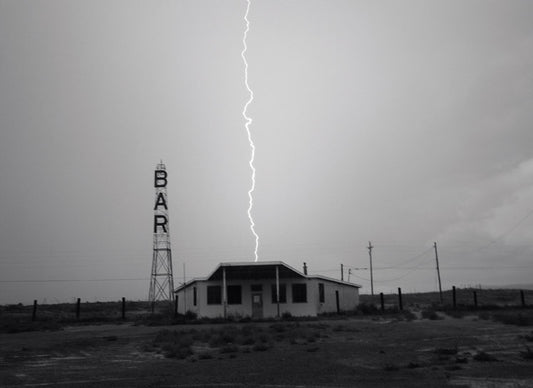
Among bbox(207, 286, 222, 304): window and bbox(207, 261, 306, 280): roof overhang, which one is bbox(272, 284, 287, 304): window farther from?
bbox(207, 286, 222, 304): window

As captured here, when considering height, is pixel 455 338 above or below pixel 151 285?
below

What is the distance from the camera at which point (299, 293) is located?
2978 centimetres

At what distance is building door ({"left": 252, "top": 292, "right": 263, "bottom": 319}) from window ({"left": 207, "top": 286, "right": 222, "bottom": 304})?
2.02m

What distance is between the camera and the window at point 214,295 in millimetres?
29328

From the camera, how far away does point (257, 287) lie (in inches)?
1175

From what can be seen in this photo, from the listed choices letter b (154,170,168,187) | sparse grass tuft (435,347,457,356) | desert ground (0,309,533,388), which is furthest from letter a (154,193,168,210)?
sparse grass tuft (435,347,457,356)

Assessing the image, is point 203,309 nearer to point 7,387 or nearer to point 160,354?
point 160,354

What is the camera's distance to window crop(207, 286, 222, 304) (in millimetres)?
29328

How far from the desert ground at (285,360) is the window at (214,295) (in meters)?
11.7

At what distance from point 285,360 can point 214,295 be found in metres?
18.7

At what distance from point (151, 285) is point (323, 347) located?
2954 cm

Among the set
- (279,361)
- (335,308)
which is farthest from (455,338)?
(335,308)

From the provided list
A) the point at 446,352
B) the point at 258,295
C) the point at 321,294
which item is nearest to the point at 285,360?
the point at 446,352

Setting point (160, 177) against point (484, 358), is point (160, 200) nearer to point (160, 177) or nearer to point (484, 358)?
point (160, 177)
